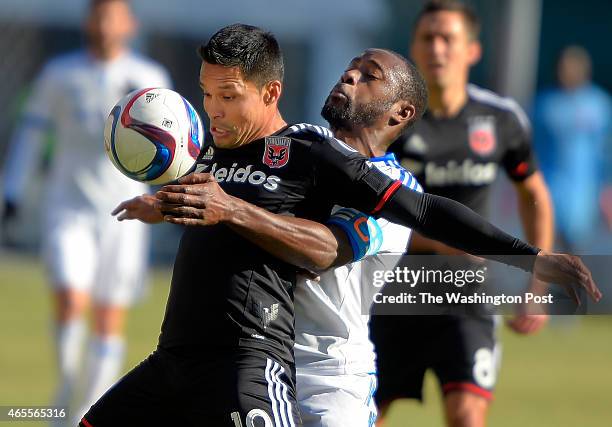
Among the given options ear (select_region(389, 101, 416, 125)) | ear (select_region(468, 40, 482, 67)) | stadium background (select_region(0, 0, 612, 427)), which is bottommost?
ear (select_region(389, 101, 416, 125))

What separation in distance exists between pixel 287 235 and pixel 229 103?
510 mm

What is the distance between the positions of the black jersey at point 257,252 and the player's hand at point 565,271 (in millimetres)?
553

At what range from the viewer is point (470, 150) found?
634cm

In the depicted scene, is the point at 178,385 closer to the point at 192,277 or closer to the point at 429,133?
the point at 192,277

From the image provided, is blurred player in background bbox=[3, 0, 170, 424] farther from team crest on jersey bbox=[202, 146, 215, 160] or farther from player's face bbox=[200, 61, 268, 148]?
player's face bbox=[200, 61, 268, 148]

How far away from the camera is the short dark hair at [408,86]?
4.63 meters

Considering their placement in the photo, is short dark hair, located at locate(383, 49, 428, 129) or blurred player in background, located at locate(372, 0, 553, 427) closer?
short dark hair, located at locate(383, 49, 428, 129)

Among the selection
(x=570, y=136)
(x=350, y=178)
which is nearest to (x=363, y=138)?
(x=350, y=178)

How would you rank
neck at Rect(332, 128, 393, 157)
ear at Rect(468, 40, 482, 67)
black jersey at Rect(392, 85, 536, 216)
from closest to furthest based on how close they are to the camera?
1. neck at Rect(332, 128, 393, 157)
2. black jersey at Rect(392, 85, 536, 216)
3. ear at Rect(468, 40, 482, 67)

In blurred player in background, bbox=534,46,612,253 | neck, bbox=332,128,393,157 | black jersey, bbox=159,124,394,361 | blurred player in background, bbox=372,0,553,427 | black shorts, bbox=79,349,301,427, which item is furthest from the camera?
blurred player in background, bbox=534,46,612,253

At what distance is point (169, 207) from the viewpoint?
374 centimetres

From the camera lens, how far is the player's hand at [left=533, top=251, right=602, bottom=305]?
402 cm

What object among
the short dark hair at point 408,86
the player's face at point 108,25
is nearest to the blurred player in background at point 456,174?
the short dark hair at point 408,86

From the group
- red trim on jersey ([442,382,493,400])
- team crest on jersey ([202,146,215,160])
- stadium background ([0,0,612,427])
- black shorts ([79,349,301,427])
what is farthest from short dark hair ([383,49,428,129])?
stadium background ([0,0,612,427])
